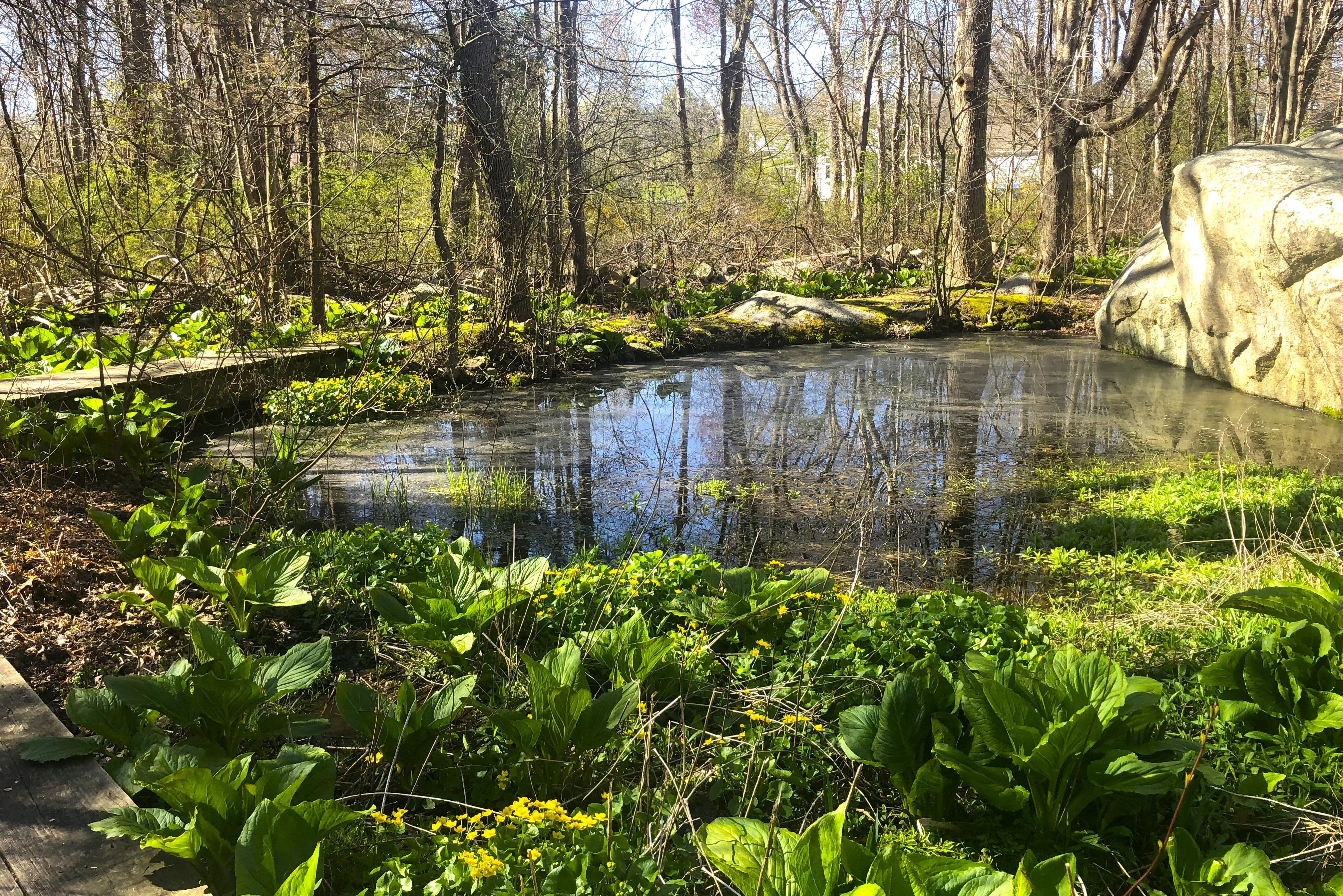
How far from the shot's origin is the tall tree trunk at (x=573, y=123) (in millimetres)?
10102

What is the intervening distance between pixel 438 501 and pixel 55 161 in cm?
448

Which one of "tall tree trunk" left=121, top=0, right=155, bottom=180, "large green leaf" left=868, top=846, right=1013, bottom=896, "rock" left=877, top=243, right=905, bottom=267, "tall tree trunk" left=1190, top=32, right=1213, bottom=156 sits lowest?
"large green leaf" left=868, top=846, right=1013, bottom=896

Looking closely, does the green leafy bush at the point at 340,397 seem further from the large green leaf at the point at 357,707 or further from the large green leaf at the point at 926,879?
the large green leaf at the point at 926,879

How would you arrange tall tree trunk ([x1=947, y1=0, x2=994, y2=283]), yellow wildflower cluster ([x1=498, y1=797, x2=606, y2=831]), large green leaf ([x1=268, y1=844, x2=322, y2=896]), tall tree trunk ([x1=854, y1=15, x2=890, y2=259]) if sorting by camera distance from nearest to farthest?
large green leaf ([x1=268, y1=844, x2=322, y2=896]) < yellow wildflower cluster ([x1=498, y1=797, x2=606, y2=831]) < tall tree trunk ([x1=947, y1=0, x2=994, y2=283]) < tall tree trunk ([x1=854, y1=15, x2=890, y2=259])

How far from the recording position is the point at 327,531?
5117 millimetres

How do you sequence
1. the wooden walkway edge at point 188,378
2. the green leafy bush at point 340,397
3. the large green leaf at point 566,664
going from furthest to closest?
the green leafy bush at point 340,397, the wooden walkway edge at point 188,378, the large green leaf at point 566,664

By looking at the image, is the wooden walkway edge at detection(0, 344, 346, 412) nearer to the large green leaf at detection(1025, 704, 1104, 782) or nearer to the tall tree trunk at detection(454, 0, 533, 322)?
the tall tree trunk at detection(454, 0, 533, 322)

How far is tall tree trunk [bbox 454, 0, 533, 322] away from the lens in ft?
32.7

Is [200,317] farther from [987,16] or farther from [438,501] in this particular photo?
[987,16]

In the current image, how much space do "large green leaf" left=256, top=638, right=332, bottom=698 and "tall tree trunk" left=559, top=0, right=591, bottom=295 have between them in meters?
7.84

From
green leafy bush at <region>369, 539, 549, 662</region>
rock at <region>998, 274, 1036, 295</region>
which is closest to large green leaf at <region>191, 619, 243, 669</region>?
green leafy bush at <region>369, 539, 549, 662</region>

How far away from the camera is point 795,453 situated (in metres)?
7.22

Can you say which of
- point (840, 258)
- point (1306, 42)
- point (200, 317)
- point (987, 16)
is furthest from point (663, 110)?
point (200, 317)

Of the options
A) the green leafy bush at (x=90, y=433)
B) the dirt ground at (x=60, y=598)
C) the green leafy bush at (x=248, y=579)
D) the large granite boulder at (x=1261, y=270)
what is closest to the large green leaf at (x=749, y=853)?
the green leafy bush at (x=248, y=579)
